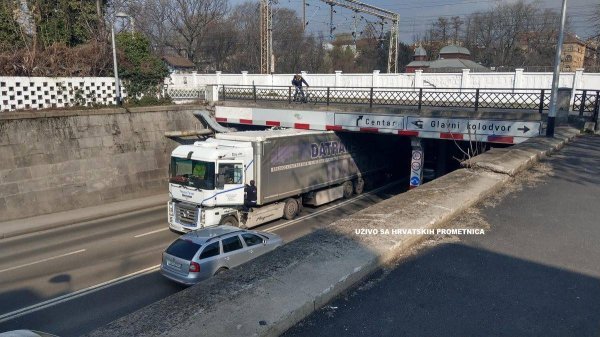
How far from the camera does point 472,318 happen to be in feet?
11.2

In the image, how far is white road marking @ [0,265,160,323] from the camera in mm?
9812

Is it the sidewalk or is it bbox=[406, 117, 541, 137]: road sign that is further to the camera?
the sidewalk

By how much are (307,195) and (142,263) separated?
845 centimetres

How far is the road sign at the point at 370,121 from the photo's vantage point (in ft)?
65.4

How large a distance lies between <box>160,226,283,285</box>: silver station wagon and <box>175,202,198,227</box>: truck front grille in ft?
9.95

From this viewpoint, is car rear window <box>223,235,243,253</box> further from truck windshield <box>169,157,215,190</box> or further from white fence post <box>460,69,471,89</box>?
white fence post <box>460,69,471,89</box>

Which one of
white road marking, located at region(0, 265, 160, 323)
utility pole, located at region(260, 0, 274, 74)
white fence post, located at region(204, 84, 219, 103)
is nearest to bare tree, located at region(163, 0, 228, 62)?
utility pole, located at region(260, 0, 274, 74)

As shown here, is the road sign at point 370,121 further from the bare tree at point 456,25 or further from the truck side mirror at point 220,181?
the bare tree at point 456,25

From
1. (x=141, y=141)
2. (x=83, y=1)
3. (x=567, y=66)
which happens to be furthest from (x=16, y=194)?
(x=567, y=66)

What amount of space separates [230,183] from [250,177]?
3.24 ft

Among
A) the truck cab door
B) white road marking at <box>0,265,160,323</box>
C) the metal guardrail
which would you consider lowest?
white road marking at <box>0,265,160,323</box>

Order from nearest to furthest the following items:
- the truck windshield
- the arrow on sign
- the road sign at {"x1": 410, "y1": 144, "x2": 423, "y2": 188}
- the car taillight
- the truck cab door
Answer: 1. the car taillight
2. the truck windshield
3. the truck cab door
4. the arrow on sign
5. the road sign at {"x1": 410, "y1": 144, "x2": 423, "y2": 188}

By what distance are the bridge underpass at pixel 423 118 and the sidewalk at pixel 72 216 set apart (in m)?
7.40

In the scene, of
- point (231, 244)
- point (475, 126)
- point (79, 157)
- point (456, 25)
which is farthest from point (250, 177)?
point (456, 25)
